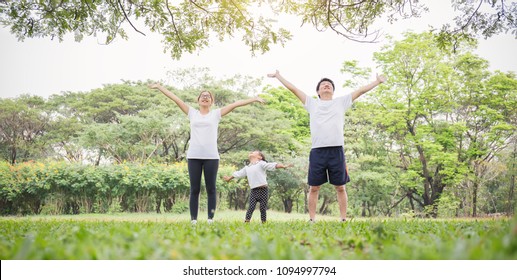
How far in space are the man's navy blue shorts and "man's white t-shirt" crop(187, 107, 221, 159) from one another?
1221 millimetres

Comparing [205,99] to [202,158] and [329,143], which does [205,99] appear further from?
[329,143]

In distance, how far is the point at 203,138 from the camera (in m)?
4.52

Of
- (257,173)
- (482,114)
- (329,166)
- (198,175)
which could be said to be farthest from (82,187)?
(482,114)

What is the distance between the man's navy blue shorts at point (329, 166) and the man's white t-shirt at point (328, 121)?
3.7 inches

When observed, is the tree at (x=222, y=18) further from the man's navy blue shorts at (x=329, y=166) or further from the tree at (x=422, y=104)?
the tree at (x=422, y=104)

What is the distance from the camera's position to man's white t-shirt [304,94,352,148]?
437 centimetres

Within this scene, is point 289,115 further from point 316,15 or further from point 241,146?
point 316,15

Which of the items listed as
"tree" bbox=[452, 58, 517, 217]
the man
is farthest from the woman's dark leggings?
"tree" bbox=[452, 58, 517, 217]

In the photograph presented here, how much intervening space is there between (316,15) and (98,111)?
754 inches

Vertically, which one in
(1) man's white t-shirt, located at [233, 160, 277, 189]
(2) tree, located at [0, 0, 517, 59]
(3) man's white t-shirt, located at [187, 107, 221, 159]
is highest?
(2) tree, located at [0, 0, 517, 59]

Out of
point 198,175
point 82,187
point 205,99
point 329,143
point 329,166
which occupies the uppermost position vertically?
point 205,99

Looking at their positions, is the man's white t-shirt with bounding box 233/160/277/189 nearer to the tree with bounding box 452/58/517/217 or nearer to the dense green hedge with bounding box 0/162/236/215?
the dense green hedge with bounding box 0/162/236/215

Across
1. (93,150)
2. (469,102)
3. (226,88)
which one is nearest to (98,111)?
(93,150)

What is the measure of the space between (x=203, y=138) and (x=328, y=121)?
1547 millimetres
